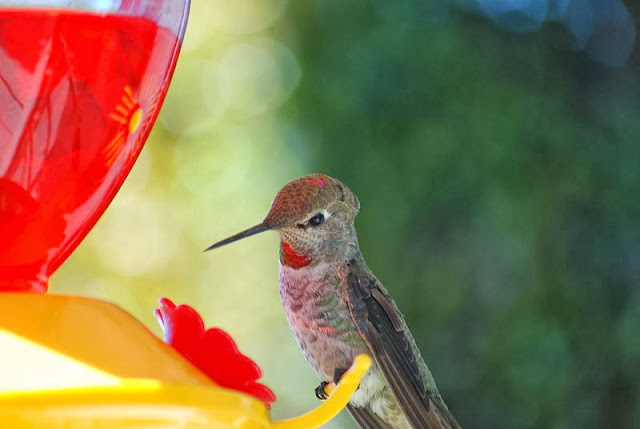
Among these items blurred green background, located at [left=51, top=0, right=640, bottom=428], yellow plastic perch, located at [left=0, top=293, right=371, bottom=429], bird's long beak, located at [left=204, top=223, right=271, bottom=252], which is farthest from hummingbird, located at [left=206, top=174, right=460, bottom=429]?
blurred green background, located at [left=51, top=0, right=640, bottom=428]

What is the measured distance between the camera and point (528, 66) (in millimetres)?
3420

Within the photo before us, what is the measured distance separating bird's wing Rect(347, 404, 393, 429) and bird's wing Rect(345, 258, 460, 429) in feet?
0.32

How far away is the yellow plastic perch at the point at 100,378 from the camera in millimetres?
801

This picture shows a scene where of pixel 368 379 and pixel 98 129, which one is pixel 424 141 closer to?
pixel 368 379

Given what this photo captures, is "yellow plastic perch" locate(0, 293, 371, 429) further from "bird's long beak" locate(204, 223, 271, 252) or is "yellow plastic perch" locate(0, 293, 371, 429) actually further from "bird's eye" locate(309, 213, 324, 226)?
"bird's eye" locate(309, 213, 324, 226)

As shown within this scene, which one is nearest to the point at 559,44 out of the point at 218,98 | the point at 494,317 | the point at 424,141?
the point at 424,141

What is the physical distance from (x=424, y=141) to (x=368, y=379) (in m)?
1.67

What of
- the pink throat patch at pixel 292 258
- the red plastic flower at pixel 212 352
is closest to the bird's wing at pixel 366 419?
the pink throat patch at pixel 292 258

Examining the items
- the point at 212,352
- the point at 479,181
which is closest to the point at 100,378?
the point at 212,352

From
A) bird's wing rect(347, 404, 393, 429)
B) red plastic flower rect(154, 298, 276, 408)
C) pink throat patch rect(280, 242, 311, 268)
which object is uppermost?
red plastic flower rect(154, 298, 276, 408)

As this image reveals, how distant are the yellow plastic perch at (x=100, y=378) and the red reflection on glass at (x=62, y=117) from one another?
0.18m

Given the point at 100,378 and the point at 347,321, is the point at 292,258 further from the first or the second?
the point at 100,378

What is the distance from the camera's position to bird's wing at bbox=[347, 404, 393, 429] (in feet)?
5.81

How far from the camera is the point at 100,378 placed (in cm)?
84
